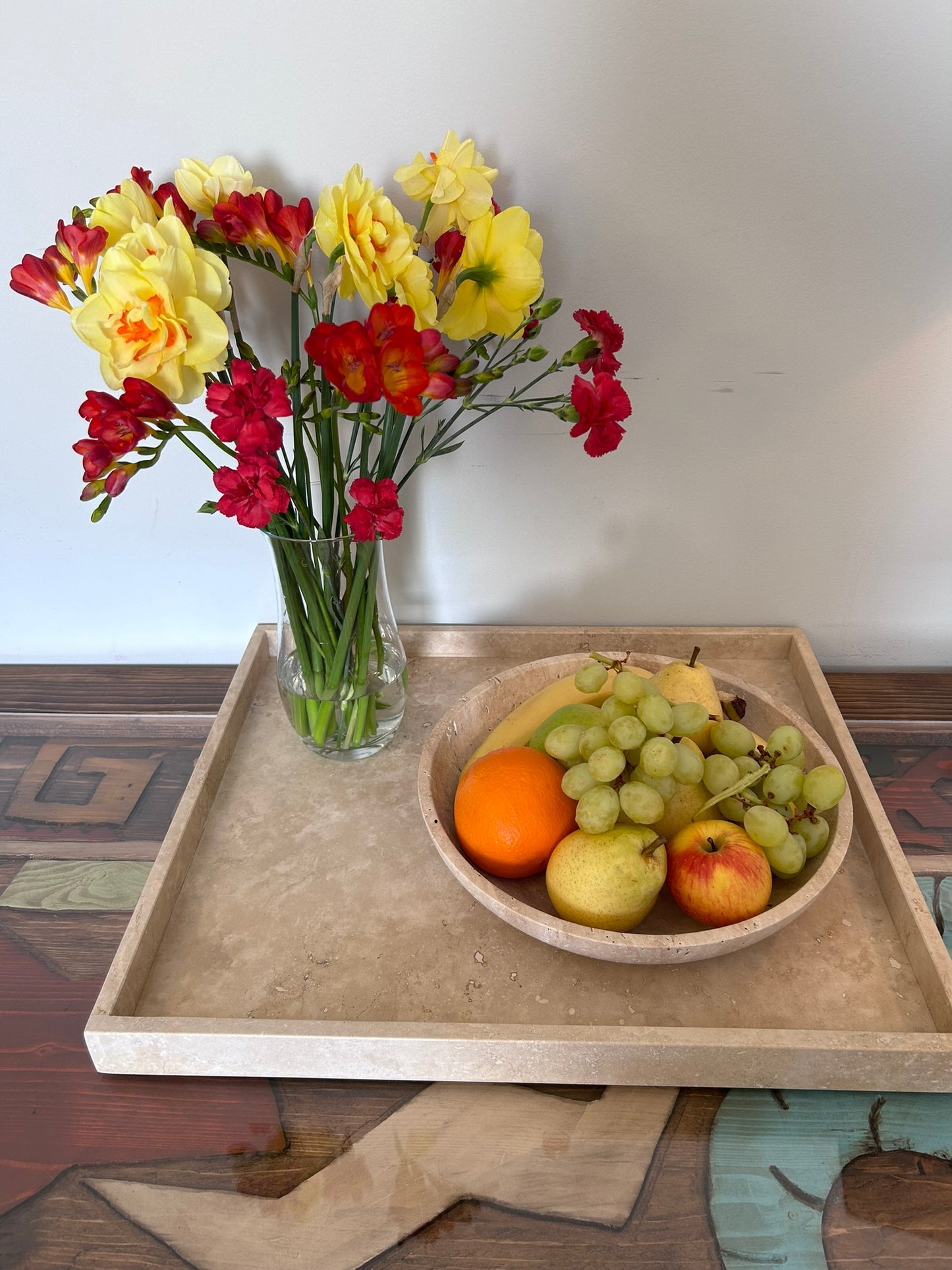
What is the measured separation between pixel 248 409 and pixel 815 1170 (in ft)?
2.10

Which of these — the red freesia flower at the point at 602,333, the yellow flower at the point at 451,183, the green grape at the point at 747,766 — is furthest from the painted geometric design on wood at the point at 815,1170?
the yellow flower at the point at 451,183

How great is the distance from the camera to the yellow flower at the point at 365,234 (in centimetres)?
65

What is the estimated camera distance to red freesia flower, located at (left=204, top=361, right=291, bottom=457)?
0.61 meters

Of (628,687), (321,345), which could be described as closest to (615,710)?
(628,687)

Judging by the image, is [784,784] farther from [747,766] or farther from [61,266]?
[61,266]

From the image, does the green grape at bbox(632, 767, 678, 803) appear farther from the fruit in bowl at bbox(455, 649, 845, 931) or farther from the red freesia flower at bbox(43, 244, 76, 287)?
the red freesia flower at bbox(43, 244, 76, 287)

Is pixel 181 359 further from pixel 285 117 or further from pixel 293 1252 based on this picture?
pixel 293 1252

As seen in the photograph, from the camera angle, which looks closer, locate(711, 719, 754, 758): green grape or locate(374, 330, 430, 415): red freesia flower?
locate(374, 330, 430, 415): red freesia flower

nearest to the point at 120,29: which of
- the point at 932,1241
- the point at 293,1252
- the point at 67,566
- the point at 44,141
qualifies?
the point at 44,141

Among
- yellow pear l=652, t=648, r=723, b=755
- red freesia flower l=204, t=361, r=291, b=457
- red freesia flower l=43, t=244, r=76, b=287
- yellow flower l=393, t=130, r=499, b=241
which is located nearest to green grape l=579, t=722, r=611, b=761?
yellow pear l=652, t=648, r=723, b=755

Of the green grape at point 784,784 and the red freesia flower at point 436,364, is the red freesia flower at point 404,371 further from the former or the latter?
the green grape at point 784,784

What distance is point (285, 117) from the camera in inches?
30.3

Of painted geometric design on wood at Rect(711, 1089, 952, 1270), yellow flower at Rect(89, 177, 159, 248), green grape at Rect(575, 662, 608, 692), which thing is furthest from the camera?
green grape at Rect(575, 662, 608, 692)

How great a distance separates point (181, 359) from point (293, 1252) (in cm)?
60
